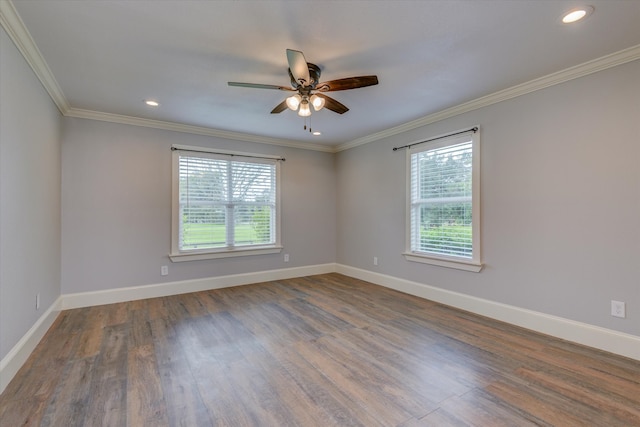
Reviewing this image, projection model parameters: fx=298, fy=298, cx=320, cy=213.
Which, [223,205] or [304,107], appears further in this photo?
[223,205]

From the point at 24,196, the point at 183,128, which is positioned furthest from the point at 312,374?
the point at 183,128

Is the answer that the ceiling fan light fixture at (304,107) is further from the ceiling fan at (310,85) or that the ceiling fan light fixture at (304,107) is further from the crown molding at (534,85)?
the crown molding at (534,85)

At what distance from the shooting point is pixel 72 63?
101 inches

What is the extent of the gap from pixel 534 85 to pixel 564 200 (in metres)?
1.16

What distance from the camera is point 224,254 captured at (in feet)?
15.4

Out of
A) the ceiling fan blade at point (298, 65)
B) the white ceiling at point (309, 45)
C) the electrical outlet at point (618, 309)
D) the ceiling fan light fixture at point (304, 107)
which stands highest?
the white ceiling at point (309, 45)

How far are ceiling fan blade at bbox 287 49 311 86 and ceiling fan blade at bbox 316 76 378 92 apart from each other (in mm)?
164

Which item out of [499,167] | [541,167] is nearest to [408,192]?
[499,167]

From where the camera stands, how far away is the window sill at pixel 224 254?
4.32 metres

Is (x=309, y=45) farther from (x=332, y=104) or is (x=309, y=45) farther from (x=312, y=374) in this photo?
(x=312, y=374)

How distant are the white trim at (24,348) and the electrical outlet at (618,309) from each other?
459 centimetres

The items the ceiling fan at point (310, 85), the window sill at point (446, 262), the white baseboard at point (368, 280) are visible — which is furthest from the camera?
the window sill at point (446, 262)

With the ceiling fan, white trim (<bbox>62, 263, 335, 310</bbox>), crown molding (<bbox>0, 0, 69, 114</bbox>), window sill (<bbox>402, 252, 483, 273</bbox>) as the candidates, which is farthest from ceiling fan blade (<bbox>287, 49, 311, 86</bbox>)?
white trim (<bbox>62, 263, 335, 310</bbox>)

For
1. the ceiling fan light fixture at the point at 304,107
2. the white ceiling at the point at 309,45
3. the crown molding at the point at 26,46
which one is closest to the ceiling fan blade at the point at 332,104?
the ceiling fan light fixture at the point at 304,107
